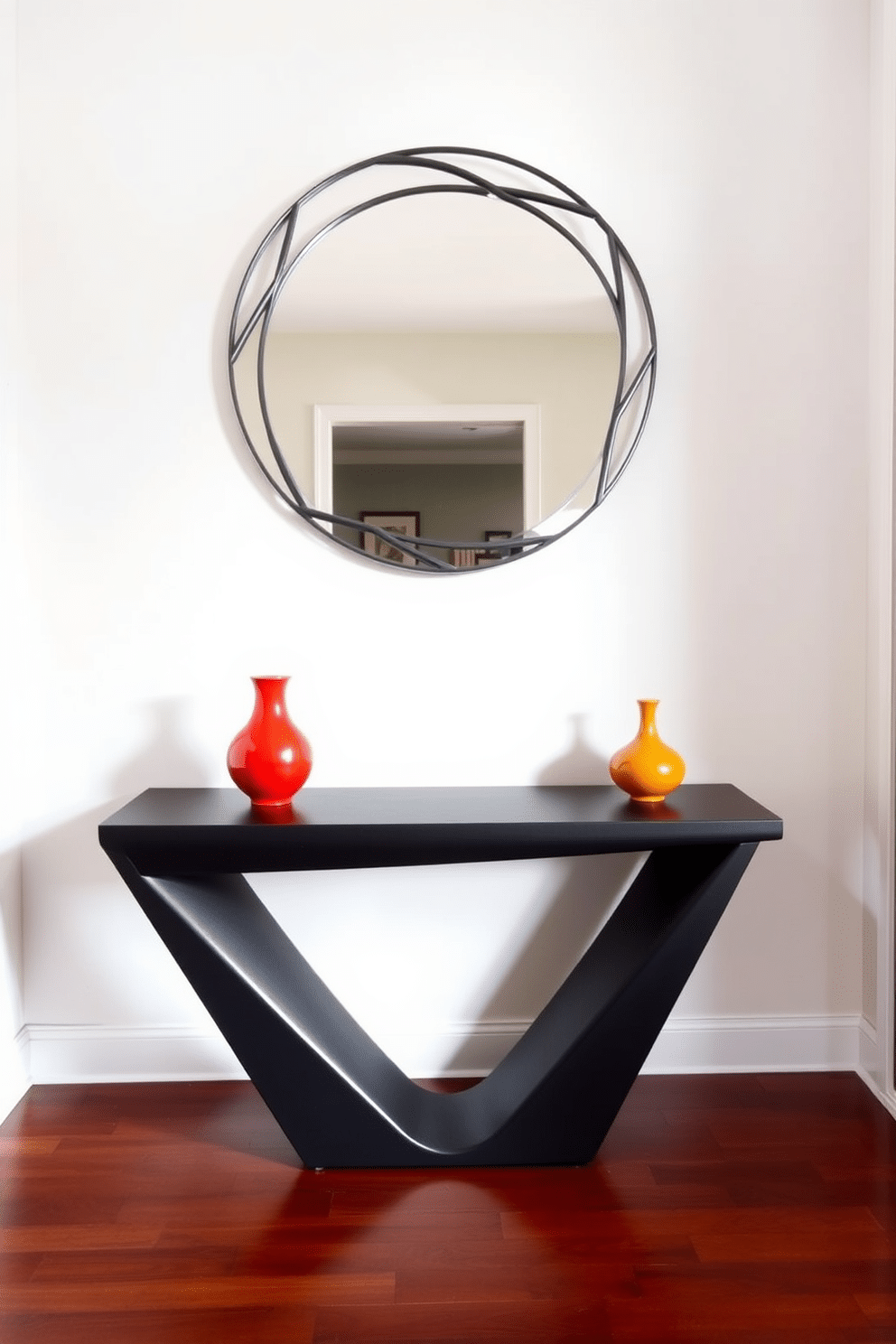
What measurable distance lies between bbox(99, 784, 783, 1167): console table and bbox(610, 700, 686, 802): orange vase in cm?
5

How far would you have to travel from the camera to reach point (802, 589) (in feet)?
7.68

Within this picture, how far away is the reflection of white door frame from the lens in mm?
2244

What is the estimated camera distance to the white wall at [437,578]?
2.25 m

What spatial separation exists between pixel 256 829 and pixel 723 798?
97cm

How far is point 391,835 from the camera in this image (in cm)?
188

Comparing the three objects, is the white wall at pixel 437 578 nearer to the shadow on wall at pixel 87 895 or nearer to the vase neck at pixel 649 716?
the shadow on wall at pixel 87 895

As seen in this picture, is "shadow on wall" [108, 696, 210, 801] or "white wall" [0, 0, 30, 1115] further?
"shadow on wall" [108, 696, 210, 801]

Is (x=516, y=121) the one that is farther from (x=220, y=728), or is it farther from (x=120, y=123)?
(x=220, y=728)

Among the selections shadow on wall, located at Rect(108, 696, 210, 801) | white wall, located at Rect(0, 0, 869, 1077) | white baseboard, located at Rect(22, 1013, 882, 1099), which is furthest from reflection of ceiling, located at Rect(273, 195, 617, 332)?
white baseboard, located at Rect(22, 1013, 882, 1099)

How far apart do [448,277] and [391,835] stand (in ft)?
4.11

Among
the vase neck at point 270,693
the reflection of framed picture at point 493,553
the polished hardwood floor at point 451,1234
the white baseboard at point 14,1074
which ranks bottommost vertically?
the polished hardwood floor at point 451,1234

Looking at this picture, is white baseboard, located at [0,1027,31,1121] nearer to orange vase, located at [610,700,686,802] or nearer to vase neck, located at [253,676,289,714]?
vase neck, located at [253,676,289,714]

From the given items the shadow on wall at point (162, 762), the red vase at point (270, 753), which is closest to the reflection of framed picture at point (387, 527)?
the red vase at point (270, 753)

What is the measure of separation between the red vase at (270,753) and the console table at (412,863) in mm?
64
